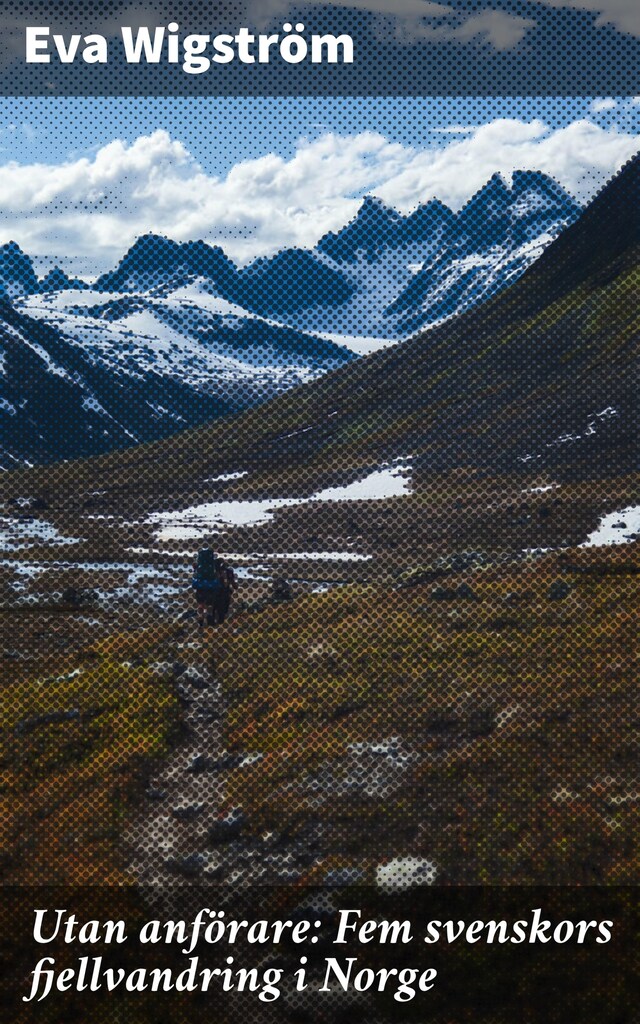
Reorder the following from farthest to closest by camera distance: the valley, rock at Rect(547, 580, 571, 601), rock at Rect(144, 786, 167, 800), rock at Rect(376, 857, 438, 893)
A: rock at Rect(547, 580, 571, 601) < rock at Rect(144, 786, 167, 800) < the valley < rock at Rect(376, 857, 438, 893)

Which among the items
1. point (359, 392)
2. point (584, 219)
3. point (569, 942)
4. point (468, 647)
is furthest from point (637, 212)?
point (569, 942)

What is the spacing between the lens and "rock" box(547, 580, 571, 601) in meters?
30.9

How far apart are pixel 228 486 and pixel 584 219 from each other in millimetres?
87768

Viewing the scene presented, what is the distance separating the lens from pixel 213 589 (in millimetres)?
34094

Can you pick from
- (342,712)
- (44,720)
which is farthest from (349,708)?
(44,720)

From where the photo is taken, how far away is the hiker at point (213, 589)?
105 ft

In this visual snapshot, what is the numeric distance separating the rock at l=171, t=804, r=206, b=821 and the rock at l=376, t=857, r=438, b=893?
5.04 m

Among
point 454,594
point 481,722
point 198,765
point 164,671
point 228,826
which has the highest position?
point 454,594

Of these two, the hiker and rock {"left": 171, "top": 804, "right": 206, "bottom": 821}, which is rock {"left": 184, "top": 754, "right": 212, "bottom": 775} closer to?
rock {"left": 171, "top": 804, "right": 206, "bottom": 821}

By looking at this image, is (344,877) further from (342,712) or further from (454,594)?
(454,594)

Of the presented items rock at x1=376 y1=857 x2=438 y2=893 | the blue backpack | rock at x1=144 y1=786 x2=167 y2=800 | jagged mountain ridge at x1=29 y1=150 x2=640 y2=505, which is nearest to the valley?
rock at x1=376 y1=857 x2=438 y2=893

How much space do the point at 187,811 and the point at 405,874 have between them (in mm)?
5940

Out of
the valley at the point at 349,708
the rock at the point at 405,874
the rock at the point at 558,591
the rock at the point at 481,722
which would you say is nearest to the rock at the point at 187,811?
the valley at the point at 349,708

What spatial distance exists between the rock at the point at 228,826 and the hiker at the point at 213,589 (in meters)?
11.3
